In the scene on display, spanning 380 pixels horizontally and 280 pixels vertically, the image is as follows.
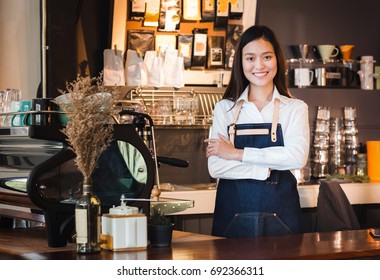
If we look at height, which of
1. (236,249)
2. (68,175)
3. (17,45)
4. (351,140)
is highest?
(17,45)

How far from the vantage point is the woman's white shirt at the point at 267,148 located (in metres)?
3.80

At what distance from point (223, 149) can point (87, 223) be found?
1.15 metres

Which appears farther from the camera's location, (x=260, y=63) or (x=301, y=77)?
(x=301, y=77)

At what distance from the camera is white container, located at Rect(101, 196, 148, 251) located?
2859mm

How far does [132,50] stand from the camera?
6.25m

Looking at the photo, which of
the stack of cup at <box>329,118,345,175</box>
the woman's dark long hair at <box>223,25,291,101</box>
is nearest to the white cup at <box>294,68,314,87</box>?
the stack of cup at <box>329,118,345,175</box>

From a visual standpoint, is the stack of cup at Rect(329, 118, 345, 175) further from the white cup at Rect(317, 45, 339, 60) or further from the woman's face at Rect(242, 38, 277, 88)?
the woman's face at Rect(242, 38, 277, 88)

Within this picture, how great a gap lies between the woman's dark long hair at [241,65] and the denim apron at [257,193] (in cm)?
8

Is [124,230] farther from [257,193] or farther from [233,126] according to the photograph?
[233,126]

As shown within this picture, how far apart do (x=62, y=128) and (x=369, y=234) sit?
1257mm

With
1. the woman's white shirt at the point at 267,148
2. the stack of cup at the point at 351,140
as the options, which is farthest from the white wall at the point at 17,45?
the woman's white shirt at the point at 267,148

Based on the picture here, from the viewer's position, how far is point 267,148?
3836 mm

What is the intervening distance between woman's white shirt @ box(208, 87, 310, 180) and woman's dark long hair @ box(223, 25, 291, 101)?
4cm

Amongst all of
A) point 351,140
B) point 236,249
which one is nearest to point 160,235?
point 236,249
